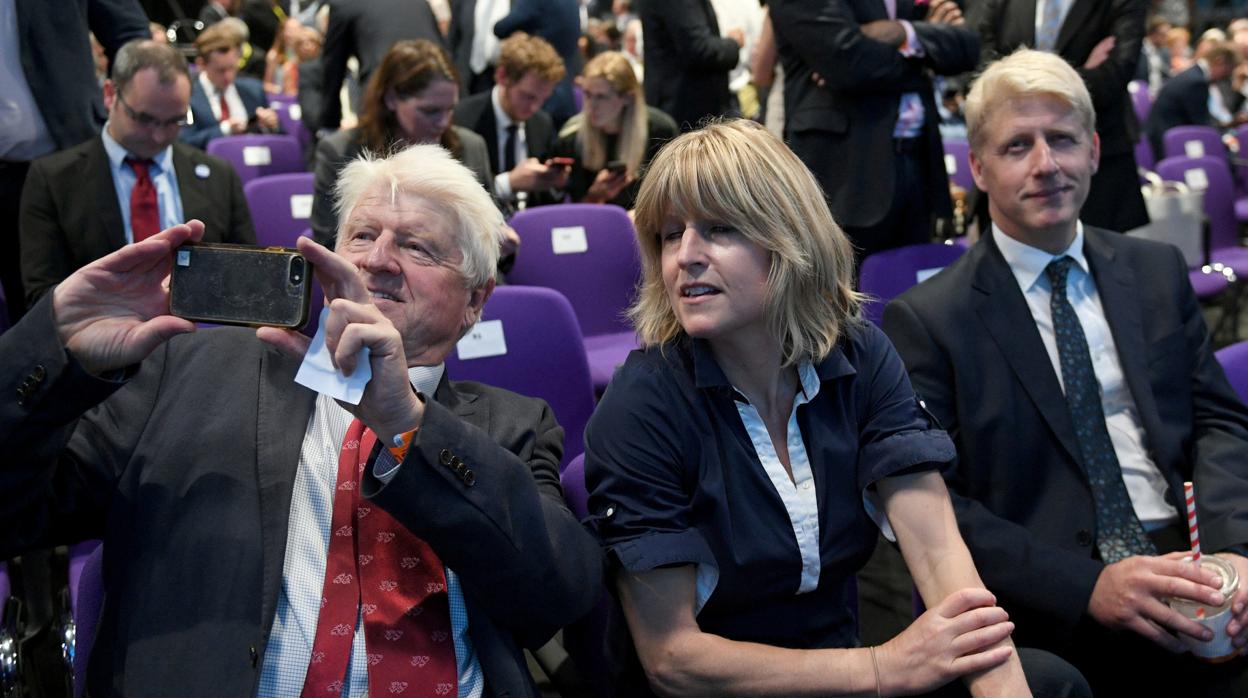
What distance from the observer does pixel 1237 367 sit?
239cm

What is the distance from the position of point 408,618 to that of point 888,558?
6.57 feet

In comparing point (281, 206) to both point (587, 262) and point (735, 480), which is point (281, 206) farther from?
point (735, 480)

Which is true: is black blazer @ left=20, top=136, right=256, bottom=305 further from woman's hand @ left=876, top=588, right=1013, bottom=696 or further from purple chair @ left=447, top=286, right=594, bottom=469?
woman's hand @ left=876, top=588, right=1013, bottom=696

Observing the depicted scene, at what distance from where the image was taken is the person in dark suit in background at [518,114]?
465cm

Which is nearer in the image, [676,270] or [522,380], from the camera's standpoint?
[676,270]

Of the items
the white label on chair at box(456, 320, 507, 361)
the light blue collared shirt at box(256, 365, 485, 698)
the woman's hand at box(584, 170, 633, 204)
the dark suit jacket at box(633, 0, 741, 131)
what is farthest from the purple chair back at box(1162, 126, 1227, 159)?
the light blue collared shirt at box(256, 365, 485, 698)

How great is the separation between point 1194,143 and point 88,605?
287 inches

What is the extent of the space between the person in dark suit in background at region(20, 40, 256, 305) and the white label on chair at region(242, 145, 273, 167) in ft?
5.93

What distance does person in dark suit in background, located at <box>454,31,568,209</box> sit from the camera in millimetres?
4652

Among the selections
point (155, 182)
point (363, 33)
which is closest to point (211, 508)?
point (155, 182)

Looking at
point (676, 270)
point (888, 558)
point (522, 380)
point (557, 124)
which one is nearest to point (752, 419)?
point (676, 270)

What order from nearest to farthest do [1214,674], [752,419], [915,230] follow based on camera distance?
[752,419] → [1214,674] → [915,230]

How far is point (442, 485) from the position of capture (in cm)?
145

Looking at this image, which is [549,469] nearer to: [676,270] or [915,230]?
[676,270]
